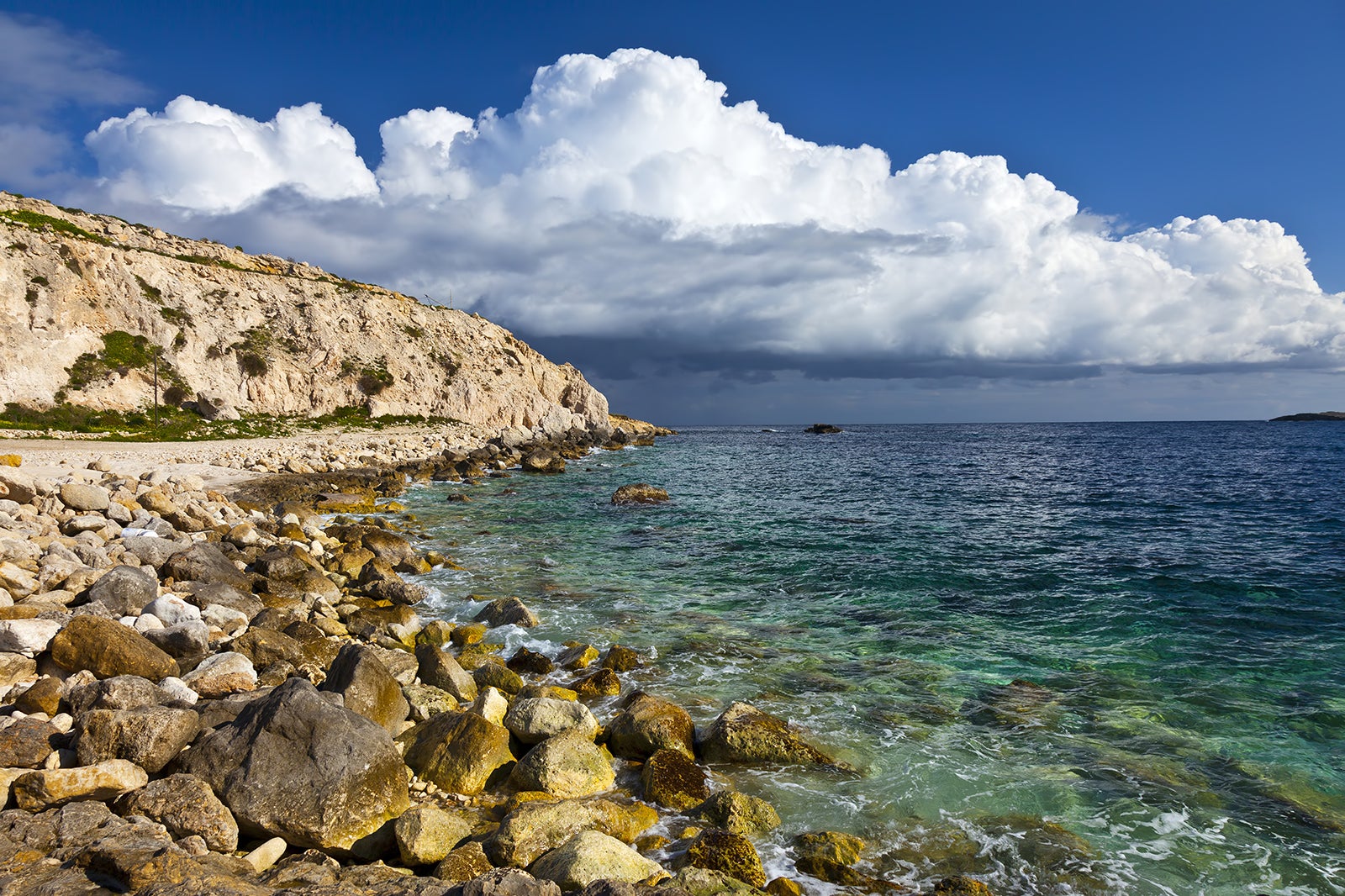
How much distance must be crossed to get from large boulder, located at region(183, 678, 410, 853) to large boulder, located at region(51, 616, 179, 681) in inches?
108

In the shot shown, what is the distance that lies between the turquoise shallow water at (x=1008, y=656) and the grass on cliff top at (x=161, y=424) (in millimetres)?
26676

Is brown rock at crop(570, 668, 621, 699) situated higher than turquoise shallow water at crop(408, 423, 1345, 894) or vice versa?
brown rock at crop(570, 668, 621, 699)

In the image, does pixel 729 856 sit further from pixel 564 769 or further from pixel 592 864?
pixel 564 769

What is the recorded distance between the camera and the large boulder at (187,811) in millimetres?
6211

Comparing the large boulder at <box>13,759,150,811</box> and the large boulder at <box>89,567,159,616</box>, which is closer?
the large boulder at <box>13,759,150,811</box>

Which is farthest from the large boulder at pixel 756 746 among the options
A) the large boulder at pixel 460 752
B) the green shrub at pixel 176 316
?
the green shrub at pixel 176 316

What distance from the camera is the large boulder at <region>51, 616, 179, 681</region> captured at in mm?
8992

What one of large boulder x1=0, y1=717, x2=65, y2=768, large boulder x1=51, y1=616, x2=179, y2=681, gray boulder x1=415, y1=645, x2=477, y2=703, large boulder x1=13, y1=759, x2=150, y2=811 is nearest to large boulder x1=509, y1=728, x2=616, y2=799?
gray boulder x1=415, y1=645, x2=477, y2=703

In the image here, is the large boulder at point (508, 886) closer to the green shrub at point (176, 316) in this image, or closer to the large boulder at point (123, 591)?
the large boulder at point (123, 591)

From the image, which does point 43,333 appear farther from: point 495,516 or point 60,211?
point 495,516

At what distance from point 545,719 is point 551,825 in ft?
8.29

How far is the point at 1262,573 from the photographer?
2061 cm

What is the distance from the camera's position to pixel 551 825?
682 centimetres

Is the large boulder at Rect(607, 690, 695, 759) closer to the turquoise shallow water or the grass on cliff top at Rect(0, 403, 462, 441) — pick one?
the turquoise shallow water
